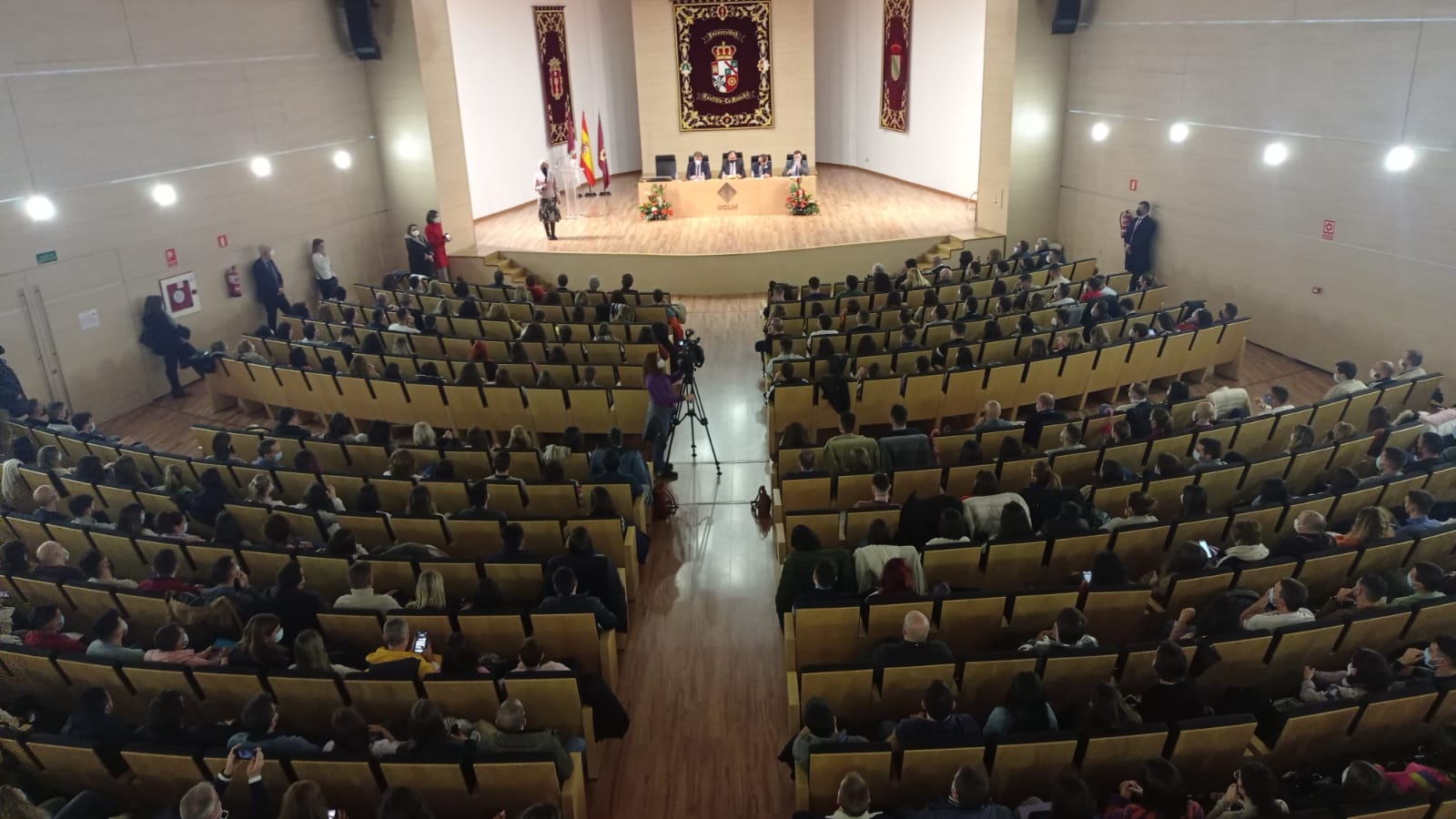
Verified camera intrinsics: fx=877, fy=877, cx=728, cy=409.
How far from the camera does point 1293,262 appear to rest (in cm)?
1049

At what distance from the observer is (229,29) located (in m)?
11.8

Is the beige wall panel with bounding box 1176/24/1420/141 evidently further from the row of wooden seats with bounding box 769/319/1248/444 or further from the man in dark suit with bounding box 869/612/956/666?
the man in dark suit with bounding box 869/612/956/666

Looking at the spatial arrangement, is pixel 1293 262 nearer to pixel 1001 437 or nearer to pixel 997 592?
pixel 1001 437

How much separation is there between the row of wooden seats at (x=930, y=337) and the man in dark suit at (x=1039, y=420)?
61.5 inches

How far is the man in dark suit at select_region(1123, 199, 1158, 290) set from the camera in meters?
12.6

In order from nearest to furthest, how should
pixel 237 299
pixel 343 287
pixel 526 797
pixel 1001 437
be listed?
pixel 526 797 → pixel 1001 437 → pixel 237 299 → pixel 343 287

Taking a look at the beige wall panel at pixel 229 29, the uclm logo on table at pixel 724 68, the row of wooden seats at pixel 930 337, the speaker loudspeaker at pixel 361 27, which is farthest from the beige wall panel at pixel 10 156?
the uclm logo on table at pixel 724 68

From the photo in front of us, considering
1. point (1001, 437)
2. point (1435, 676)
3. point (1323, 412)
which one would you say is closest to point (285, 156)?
point (1001, 437)

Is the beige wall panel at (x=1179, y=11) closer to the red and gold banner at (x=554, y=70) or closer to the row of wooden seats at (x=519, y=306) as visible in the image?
the row of wooden seats at (x=519, y=306)

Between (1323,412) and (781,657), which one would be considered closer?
(781,657)

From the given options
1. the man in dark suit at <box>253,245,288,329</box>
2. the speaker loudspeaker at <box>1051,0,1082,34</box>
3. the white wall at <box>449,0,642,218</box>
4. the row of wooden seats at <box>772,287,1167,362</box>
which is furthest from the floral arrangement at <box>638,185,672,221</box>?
the row of wooden seats at <box>772,287,1167,362</box>

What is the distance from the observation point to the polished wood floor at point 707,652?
4.75 meters

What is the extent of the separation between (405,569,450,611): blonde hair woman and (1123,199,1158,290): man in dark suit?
10.9 metres

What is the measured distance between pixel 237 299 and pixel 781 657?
997 cm
